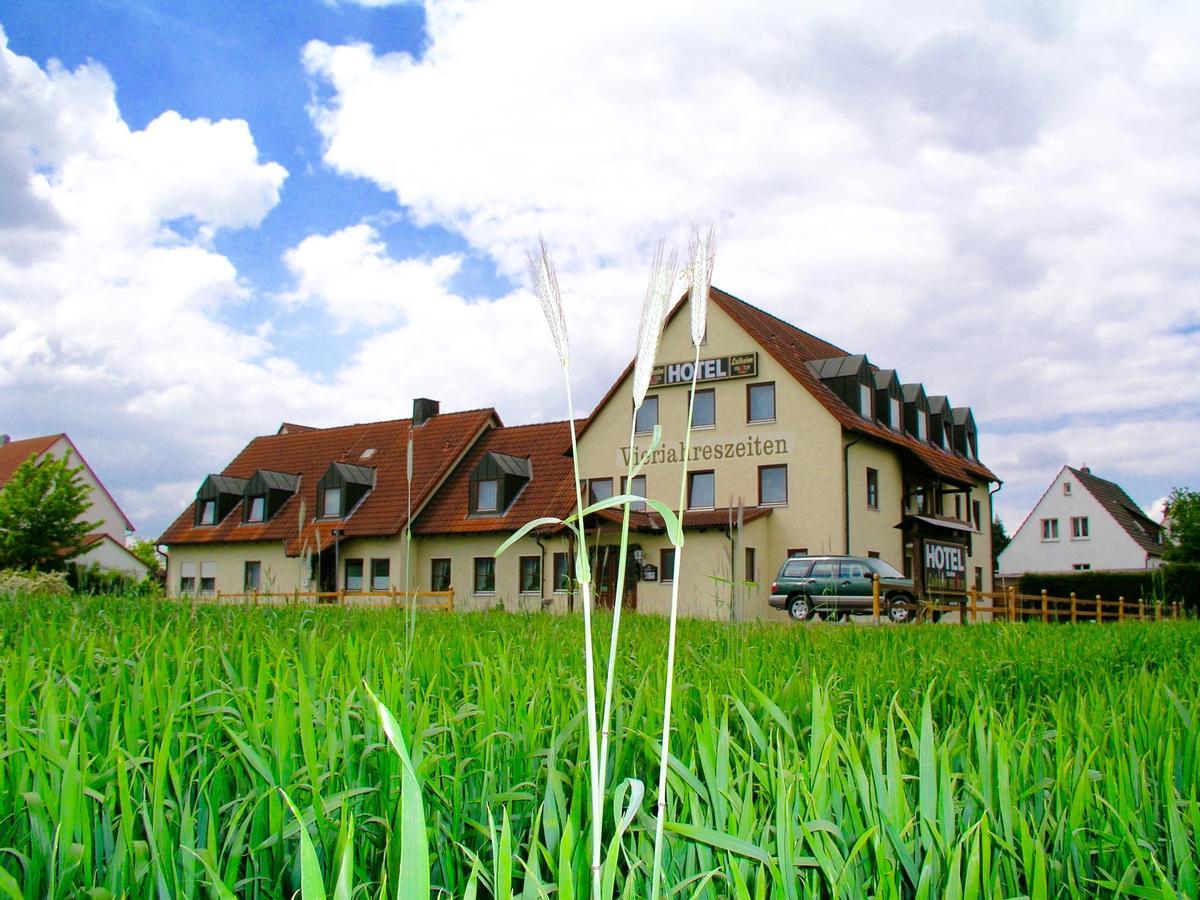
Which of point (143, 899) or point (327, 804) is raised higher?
point (327, 804)

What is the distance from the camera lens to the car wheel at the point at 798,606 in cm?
2672

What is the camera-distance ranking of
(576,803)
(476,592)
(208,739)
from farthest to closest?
(476,592) < (208,739) < (576,803)

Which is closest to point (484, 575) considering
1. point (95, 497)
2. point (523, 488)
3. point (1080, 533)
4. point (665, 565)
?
point (523, 488)

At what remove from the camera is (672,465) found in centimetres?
3403

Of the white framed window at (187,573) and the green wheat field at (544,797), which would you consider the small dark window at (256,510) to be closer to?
the white framed window at (187,573)

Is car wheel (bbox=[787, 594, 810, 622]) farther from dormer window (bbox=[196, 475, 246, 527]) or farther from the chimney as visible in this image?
dormer window (bbox=[196, 475, 246, 527])

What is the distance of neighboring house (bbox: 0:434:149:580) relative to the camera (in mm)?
56188

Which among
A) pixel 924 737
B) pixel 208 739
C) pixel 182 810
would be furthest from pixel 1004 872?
pixel 208 739

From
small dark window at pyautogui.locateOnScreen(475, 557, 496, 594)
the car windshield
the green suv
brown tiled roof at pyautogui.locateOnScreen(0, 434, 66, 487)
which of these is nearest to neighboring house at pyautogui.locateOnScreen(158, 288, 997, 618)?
small dark window at pyautogui.locateOnScreen(475, 557, 496, 594)

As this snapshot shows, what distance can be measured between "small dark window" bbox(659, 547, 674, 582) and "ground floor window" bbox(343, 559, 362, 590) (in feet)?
39.5

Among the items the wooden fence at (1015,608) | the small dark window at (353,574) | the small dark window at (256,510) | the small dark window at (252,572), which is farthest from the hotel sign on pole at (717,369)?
the small dark window at (252,572)

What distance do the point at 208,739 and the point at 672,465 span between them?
1239 inches

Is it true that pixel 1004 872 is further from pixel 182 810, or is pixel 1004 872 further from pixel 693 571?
pixel 693 571

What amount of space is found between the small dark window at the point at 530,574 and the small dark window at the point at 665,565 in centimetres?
439
